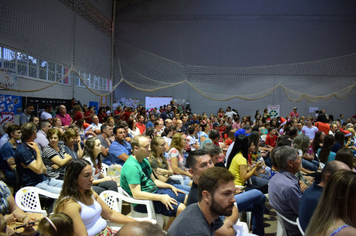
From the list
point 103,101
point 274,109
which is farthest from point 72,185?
point 274,109

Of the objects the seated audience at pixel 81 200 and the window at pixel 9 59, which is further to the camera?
the window at pixel 9 59

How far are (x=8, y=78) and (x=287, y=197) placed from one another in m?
8.76

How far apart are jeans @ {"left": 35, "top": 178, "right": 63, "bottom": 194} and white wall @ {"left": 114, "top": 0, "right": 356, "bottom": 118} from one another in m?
14.7

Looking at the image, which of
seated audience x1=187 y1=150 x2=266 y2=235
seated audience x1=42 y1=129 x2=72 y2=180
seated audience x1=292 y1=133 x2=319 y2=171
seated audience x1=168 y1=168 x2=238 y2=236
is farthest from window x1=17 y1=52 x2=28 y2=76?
seated audience x1=168 y1=168 x2=238 y2=236

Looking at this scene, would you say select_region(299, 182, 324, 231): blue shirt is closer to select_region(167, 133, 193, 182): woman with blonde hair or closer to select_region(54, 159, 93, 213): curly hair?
select_region(54, 159, 93, 213): curly hair

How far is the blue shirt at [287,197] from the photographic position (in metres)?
2.58

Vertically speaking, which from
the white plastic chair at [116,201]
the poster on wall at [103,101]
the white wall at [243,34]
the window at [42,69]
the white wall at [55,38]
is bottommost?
the white plastic chair at [116,201]

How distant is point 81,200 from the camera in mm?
2258

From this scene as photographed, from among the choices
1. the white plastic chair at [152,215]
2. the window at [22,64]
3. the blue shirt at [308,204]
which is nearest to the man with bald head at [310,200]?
the blue shirt at [308,204]

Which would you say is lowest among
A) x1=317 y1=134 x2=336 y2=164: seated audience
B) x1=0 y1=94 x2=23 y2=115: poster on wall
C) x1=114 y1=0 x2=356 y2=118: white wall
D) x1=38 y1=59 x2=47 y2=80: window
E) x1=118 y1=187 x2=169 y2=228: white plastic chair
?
x1=118 y1=187 x2=169 y2=228: white plastic chair

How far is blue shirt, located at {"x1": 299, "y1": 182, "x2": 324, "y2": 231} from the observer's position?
2.17 metres

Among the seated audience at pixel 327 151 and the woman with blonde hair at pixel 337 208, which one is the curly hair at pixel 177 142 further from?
the woman with blonde hair at pixel 337 208

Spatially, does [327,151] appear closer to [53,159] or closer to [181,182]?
[181,182]

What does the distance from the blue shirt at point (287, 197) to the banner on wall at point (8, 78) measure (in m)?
8.24
